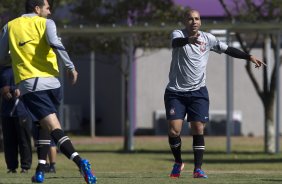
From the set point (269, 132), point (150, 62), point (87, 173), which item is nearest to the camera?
point (87, 173)

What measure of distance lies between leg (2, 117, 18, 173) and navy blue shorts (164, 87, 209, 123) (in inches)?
121

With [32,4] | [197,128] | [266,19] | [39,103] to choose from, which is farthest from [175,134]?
[266,19]

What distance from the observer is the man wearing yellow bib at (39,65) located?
926 cm

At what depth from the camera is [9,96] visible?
12.7 meters

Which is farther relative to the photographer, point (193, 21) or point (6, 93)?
point (6, 93)

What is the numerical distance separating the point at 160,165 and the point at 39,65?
320 inches

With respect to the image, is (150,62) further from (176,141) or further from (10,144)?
(176,141)

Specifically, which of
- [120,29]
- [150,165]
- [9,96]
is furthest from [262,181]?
[120,29]

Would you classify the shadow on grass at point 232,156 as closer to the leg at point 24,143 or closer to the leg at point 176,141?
the leg at point 24,143

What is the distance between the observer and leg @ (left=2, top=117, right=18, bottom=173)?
1305cm

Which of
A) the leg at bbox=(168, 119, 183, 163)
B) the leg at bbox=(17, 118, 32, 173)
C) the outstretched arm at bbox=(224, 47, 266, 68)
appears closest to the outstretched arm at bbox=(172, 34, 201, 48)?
the outstretched arm at bbox=(224, 47, 266, 68)

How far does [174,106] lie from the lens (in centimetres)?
1093

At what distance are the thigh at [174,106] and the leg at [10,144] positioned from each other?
120 inches

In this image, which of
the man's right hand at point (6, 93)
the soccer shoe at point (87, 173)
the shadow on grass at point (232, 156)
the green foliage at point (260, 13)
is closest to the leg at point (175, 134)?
the soccer shoe at point (87, 173)
